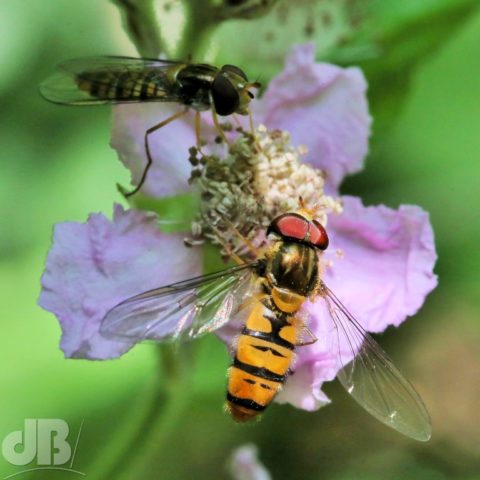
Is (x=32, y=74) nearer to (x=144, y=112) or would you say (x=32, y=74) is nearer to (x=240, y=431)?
(x=144, y=112)

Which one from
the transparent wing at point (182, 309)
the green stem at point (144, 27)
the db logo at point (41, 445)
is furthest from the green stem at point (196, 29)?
the db logo at point (41, 445)

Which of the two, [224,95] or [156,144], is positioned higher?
[224,95]

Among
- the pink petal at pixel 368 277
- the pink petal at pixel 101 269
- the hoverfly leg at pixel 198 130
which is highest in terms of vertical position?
the hoverfly leg at pixel 198 130

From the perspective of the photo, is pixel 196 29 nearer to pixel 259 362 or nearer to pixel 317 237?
pixel 317 237

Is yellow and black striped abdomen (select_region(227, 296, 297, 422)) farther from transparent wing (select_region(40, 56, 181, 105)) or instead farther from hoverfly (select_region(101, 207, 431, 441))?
transparent wing (select_region(40, 56, 181, 105))

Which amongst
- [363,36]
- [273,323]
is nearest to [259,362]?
[273,323]

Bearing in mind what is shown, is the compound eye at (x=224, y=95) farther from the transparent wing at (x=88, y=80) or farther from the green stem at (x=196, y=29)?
the green stem at (x=196, y=29)

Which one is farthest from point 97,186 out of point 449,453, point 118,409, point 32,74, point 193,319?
point 449,453
